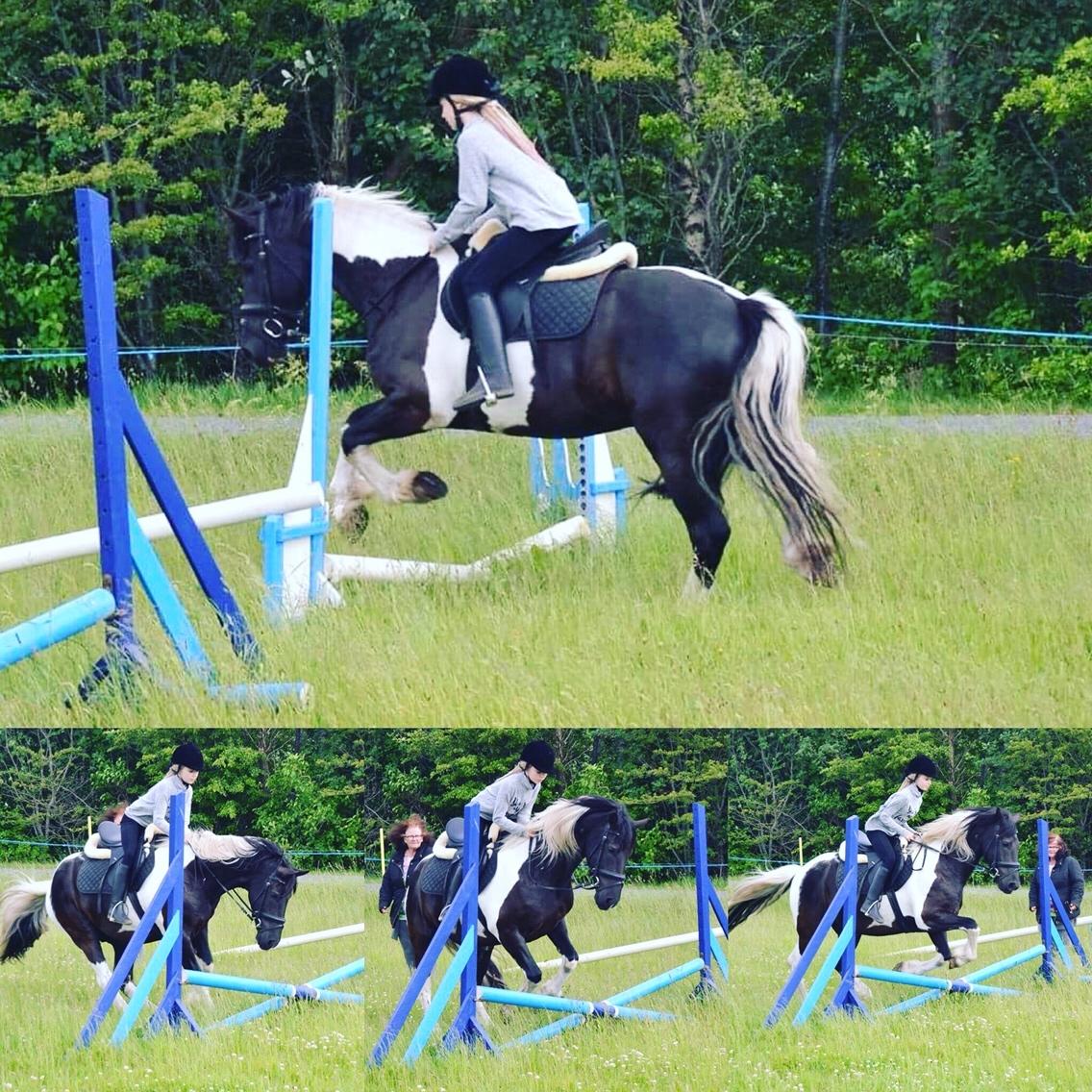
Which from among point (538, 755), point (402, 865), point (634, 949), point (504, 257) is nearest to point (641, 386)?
point (504, 257)

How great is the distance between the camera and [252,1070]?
519cm

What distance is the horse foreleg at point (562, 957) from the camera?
5.85 meters

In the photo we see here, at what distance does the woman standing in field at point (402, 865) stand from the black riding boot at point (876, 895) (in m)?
2.00

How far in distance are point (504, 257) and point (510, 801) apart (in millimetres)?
1887

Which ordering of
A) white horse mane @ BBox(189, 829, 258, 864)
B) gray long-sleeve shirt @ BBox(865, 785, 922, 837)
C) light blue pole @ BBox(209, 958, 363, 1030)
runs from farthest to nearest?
gray long-sleeve shirt @ BBox(865, 785, 922, 837) < white horse mane @ BBox(189, 829, 258, 864) < light blue pole @ BBox(209, 958, 363, 1030)

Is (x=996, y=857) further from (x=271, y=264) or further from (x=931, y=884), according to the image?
(x=271, y=264)

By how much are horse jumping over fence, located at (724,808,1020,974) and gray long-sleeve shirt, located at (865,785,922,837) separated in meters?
0.22

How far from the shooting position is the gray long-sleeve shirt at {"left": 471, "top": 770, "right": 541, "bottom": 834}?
5680mm

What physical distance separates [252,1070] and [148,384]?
24.4 feet

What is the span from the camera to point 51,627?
4684 millimetres

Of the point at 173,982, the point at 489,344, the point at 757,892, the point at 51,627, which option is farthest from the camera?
the point at 757,892

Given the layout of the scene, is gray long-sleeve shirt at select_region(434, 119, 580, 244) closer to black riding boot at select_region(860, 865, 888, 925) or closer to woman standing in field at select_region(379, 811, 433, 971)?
woman standing in field at select_region(379, 811, 433, 971)

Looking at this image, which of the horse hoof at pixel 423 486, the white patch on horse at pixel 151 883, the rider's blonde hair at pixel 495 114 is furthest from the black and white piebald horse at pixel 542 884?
the rider's blonde hair at pixel 495 114

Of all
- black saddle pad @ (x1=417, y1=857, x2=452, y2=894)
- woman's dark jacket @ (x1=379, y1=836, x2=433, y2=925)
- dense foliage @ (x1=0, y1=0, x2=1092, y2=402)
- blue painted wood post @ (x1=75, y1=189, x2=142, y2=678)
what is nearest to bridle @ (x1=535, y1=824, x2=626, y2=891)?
black saddle pad @ (x1=417, y1=857, x2=452, y2=894)
